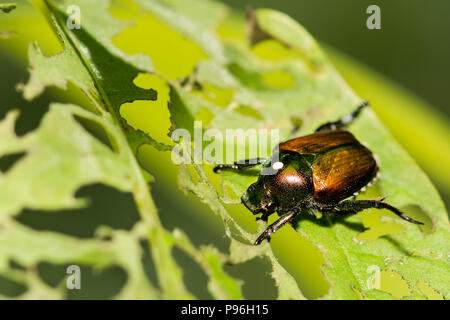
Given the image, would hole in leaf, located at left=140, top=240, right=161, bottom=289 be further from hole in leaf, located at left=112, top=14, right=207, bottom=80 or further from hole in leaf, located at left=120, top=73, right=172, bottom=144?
hole in leaf, located at left=112, top=14, right=207, bottom=80

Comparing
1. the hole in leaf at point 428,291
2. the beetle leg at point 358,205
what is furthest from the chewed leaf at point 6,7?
the hole in leaf at point 428,291

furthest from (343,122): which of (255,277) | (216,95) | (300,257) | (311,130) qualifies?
(255,277)

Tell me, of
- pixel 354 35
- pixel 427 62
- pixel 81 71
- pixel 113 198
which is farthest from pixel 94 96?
pixel 427 62

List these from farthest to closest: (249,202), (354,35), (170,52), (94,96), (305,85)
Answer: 1. (354,35)
2. (305,85)
3. (170,52)
4. (249,202)
5. (94,96)

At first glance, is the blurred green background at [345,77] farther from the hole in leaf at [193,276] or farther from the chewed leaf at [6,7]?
the chewed leaf at [6,7]

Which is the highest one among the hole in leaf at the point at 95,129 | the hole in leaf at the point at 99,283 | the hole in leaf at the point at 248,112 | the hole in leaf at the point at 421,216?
the hole in leaf at the point at 95,129

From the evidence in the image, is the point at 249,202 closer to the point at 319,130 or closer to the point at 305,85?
the point at 319,130

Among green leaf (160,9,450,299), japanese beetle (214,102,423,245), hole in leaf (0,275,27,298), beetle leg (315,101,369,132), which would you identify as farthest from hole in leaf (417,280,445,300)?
hole in leaf (0,275,27,298)
